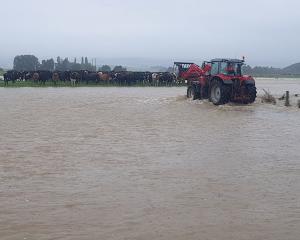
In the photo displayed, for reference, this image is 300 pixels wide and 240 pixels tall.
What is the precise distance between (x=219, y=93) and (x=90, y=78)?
2219cm

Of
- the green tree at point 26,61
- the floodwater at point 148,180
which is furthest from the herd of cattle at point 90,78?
the green tree at point 26,61

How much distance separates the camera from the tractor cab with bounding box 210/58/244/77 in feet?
A: 66.6

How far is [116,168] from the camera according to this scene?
320 inches

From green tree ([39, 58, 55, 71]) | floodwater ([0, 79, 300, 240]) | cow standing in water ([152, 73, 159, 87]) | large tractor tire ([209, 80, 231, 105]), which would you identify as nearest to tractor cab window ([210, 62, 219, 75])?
large tractor tire ([209, 80, 231, 105])

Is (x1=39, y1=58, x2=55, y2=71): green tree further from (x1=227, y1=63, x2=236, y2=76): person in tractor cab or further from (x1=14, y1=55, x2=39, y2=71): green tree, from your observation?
(x1=227, y1=63, x2=236, y2=76): person in tractor cab

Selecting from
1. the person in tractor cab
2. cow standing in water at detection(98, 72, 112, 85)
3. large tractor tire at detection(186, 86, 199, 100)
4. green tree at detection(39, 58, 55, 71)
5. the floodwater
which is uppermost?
green tree at detection(39, 58, 55, 71)

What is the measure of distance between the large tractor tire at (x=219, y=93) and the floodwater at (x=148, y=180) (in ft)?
17.4

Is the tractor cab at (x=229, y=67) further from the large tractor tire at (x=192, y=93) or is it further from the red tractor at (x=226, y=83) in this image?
the large tractor tire at (x=192, y=93)

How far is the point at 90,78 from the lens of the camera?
134 ft

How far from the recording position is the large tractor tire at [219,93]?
19.7 meters

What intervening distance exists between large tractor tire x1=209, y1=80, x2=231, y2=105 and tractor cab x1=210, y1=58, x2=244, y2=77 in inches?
19.4

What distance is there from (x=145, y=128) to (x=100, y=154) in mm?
4328

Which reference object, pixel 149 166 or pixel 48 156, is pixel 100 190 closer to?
pixel 149 166

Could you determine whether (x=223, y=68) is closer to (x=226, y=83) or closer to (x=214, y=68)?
(x=214, y=68)
